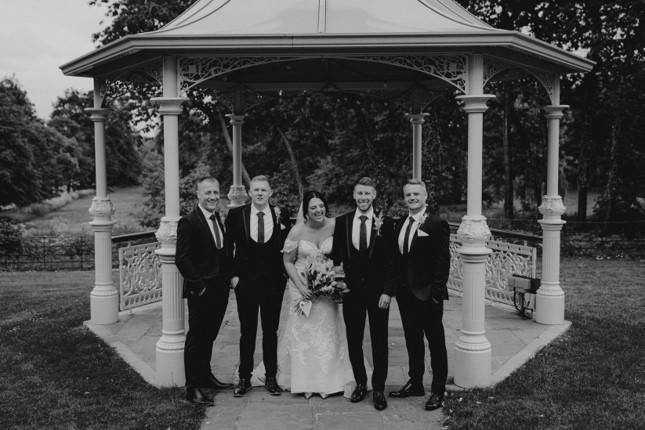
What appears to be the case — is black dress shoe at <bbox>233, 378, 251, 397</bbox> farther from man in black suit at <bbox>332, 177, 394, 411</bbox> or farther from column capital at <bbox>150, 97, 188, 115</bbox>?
column capital at <bbox>150, 97, 188, 115</bbox>

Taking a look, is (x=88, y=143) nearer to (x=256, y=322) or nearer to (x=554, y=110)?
(x=554, y=110)

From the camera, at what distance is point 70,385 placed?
646cm

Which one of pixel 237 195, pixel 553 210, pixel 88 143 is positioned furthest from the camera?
pixel 88 143

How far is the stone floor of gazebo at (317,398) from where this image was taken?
18.0ft

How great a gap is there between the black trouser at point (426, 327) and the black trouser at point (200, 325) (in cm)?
173

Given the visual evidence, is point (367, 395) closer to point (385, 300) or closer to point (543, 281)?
point (385, 300)

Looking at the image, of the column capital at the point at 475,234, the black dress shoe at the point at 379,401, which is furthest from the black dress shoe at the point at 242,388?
the column capital at the point at 475,234

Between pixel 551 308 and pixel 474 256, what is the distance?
305 centimetres

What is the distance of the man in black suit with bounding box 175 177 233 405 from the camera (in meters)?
5.78

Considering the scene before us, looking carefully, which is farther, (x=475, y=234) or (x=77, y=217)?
(x=77, y=217)

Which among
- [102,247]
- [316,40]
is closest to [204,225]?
[316,40]

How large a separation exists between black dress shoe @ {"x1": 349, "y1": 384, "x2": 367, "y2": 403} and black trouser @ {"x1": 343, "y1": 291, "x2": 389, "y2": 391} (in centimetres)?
5

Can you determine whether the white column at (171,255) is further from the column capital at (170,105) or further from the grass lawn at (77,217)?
the grass lawn at (77,217)

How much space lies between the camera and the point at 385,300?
5.59 m
